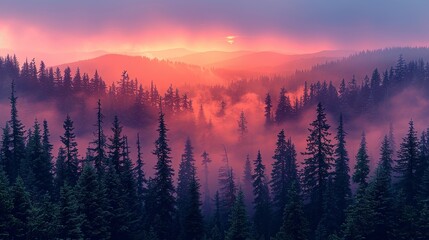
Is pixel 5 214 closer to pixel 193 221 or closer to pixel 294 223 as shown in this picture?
pixel 193 221

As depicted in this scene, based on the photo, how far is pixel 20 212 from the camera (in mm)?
31844

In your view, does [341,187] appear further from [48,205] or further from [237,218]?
[48,205]

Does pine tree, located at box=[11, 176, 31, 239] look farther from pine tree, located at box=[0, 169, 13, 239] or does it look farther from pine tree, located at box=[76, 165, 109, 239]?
pine tree, located at box=[76, 165, 109, 239]

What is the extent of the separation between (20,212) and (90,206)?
5591 mm

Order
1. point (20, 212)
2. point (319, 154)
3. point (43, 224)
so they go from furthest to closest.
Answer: point (319, 154)
point (20, 212)
point (43, 224)

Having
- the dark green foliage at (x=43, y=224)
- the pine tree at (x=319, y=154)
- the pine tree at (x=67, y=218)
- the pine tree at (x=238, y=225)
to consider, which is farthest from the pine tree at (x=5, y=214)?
the pine tree at (x=319, y=154)

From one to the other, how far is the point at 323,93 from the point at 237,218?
141 m

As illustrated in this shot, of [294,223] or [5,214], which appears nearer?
[5,214]

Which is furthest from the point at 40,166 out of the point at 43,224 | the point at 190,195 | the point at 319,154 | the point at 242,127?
the point at 242,127

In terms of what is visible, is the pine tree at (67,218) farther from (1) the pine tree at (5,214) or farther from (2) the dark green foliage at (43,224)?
(1) the pine tree at (5,214)

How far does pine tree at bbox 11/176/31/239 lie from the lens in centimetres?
3114

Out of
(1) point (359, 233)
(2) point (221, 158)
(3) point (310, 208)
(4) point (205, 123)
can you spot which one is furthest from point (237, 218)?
(4) point (205, 123)

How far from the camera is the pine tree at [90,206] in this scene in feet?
→ 115

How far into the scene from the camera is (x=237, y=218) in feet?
121
